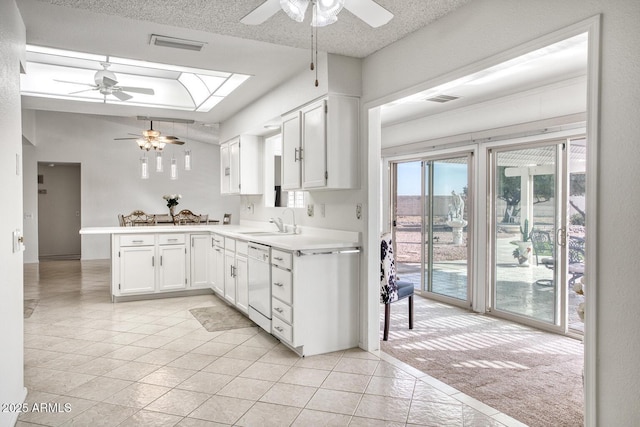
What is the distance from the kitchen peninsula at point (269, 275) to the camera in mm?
3523

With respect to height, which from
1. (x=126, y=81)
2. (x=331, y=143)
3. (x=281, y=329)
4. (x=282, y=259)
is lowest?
(x=281, y=329)

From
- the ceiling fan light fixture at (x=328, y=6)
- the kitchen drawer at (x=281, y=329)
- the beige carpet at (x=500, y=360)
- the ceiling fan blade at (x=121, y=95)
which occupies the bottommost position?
the beige carpet at (x=500, y=360)

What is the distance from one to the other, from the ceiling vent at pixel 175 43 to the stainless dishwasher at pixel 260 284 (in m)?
1.79

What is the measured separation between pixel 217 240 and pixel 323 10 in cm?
396

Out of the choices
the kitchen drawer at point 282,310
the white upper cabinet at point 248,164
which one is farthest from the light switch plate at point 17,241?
the white upper cabinet at point 248,164

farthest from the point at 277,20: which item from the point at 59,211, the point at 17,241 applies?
the point at 59,211

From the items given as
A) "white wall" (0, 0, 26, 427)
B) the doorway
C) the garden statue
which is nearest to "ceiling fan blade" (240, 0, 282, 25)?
"white wall" (0, 0, 26, 427)

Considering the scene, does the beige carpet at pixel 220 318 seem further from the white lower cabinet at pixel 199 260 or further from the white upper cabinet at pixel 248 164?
the white upper cabinet at pixel 248 164

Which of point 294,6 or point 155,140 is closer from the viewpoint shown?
point 294,6

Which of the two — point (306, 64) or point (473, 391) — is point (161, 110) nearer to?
point (306, 64)

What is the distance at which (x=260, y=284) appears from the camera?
4.07 meters

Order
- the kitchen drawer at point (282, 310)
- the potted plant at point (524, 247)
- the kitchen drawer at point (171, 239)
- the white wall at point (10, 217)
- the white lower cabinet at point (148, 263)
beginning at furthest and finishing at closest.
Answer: the kitchen drawer at point (171, 239)
the white lower cabinet at point (148, 263)
the potted plant at point (524, 247)
the kitchen drawer at point (282, 310)
the white wall at point (10, 217)

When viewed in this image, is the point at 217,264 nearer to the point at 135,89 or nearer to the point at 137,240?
the point at 137,240

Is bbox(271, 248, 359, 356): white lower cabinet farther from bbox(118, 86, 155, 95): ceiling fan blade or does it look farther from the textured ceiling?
bbox(118, 86, 155, 95): ceiling fan blade
